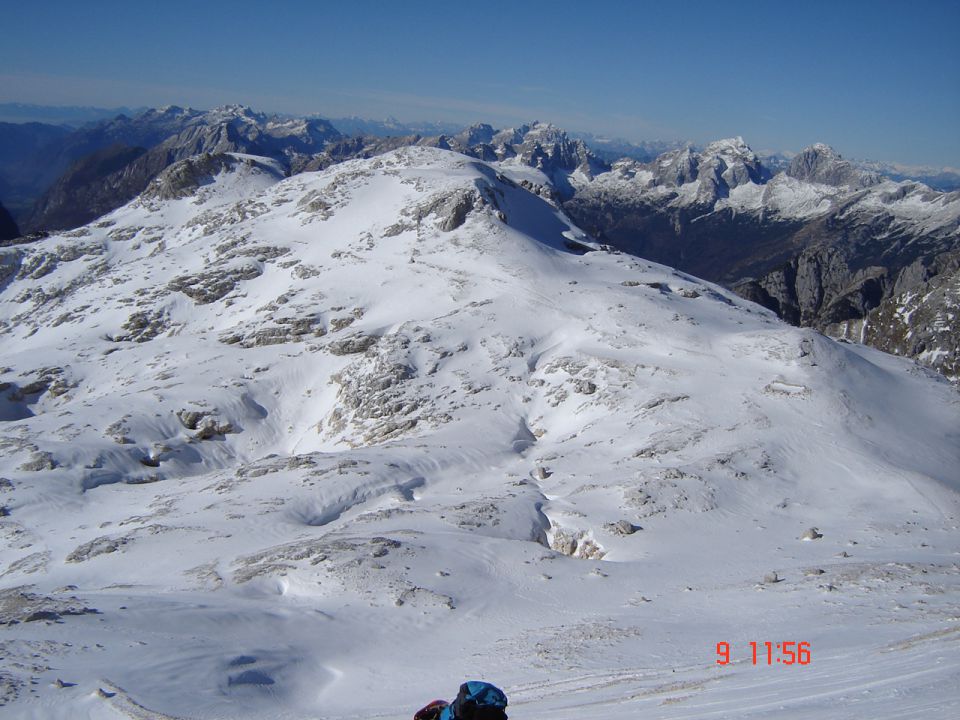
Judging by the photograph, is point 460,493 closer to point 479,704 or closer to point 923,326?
point 479,704

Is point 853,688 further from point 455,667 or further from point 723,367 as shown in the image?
point 723,367

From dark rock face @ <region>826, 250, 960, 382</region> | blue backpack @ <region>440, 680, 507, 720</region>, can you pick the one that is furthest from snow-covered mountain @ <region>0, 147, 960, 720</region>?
dark rock face @ <region>826, 250, 960, 382</region>
